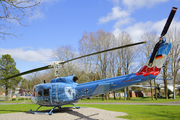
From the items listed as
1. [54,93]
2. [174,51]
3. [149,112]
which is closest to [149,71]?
[149,112]

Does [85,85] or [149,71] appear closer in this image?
[149,71]

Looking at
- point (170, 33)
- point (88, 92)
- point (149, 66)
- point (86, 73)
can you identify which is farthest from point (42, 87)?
point (170, 33)

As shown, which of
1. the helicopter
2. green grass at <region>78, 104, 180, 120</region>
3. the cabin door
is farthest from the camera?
the cabin door

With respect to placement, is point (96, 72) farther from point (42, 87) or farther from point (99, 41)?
point (42, 87)

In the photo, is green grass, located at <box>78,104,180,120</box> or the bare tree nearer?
green grass, located at <box>78,104,180,120</box>

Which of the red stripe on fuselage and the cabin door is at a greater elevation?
the red stripe on fuselage

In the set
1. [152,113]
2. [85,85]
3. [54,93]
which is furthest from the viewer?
[152,113]

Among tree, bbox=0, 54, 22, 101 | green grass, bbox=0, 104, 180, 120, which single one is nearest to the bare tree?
green grass, bbox=0, 104, 180, 120

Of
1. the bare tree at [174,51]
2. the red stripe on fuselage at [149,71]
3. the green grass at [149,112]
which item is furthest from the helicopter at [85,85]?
the bare tree at [174,51]

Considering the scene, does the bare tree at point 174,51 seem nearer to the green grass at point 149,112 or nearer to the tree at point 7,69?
the green grass at point 149,112

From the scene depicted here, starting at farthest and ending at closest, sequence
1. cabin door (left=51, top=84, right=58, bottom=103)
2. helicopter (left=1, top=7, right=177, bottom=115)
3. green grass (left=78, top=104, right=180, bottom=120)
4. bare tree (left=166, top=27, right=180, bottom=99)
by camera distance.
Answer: bare tree (left=166, top=27, right=180, bottom=99)
cabin door (left=51, top=84, right=58, bottom=103)
green grass (left=78, top=104, right=180, bottom=120)
helicopter (left=1, top=7, right=177, bottom=115)

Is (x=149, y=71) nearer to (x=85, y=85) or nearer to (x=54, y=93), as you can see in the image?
(x=85, y=85)

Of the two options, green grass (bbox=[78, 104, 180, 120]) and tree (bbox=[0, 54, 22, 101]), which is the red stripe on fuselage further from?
tree (bbox=[0, 54, 22, 101])

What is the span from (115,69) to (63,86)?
29101mm
